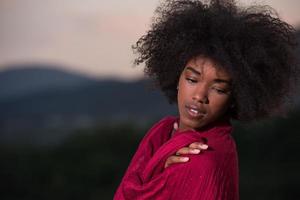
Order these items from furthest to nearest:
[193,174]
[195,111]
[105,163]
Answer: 1. [105,163]
2. [195,111]
3. [193,174]

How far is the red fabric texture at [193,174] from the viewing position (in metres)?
2.47

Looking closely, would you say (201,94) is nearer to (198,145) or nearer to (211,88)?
(211,88)

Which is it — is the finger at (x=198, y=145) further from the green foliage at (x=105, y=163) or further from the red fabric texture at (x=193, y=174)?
the green foliage at (x=105, y=163)

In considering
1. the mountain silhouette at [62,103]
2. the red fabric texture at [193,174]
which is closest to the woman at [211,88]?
the red fabric texture at [193,174]

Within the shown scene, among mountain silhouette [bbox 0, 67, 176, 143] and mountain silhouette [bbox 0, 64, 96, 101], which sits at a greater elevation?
mountain silhouette [bbox 0, 64, 96, 101]

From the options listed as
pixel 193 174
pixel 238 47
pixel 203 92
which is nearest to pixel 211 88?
pixel 203 92

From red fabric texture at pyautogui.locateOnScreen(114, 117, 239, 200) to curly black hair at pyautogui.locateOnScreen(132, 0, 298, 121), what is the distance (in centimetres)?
18

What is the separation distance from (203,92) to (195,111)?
78 millimetres

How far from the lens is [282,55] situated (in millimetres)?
2734

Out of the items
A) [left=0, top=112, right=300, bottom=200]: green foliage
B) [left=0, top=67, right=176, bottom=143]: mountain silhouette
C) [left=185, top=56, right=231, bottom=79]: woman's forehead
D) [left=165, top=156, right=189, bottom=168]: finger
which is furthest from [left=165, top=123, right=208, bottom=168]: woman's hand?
[left=0, top=112, right=300, bottom=200]: green foliage

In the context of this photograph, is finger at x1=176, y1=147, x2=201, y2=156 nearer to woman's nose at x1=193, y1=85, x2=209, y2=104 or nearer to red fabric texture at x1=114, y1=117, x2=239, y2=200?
red fabric texture at x1=114, y1=117, x2=239, y2=200

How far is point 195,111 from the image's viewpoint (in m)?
2.59

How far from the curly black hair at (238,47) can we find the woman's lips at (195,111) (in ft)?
0.46

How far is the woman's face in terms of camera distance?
Answer: 2551mm
